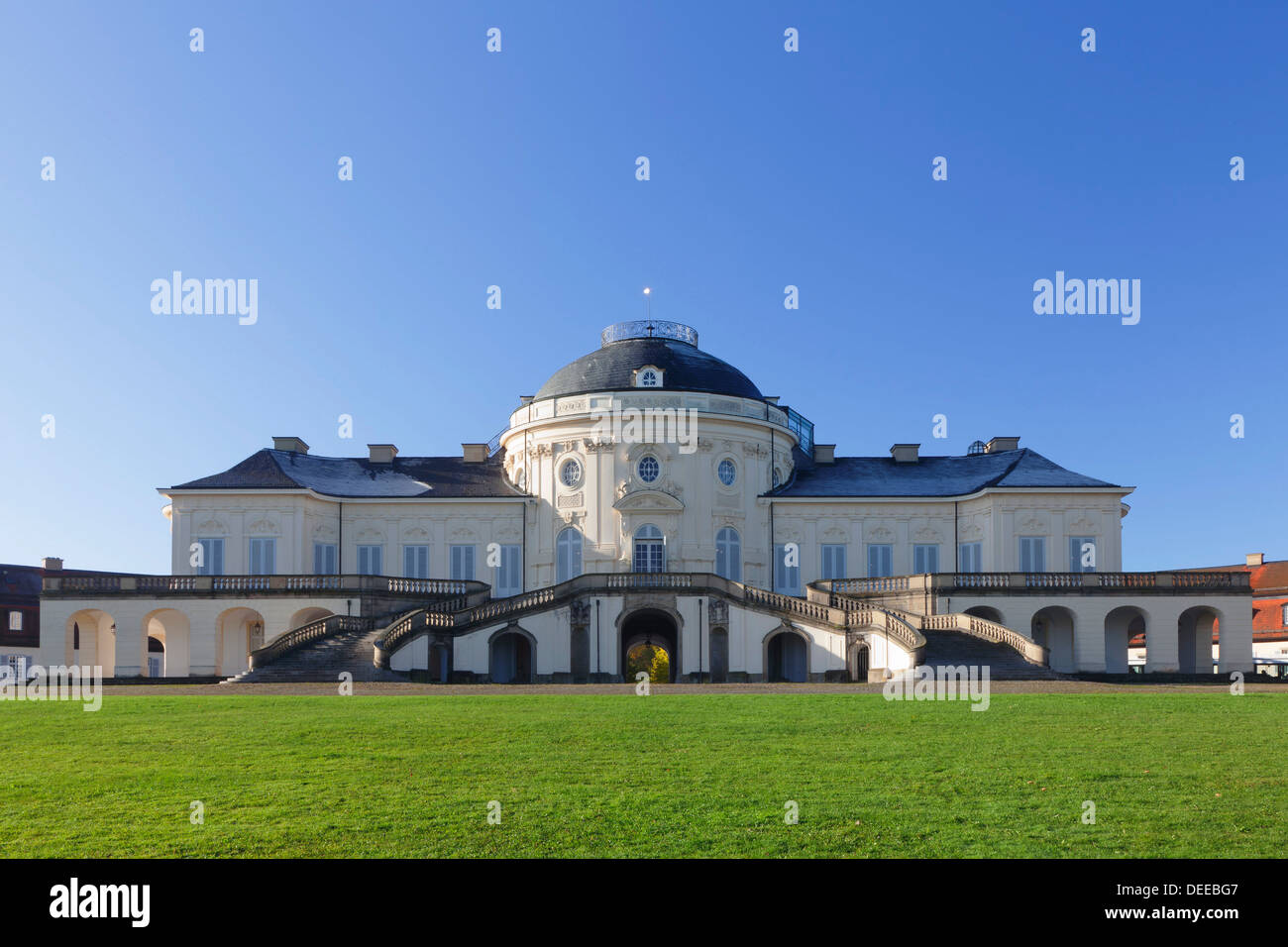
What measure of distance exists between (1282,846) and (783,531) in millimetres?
43238

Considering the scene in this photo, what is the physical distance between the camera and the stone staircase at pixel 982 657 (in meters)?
35.4

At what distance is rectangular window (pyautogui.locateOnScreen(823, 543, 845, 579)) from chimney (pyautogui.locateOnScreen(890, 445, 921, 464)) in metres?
6.79

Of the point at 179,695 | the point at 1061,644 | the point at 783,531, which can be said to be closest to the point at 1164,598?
the point at 1061,644

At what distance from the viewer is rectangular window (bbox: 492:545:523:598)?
54.9m

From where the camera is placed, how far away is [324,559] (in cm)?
5512

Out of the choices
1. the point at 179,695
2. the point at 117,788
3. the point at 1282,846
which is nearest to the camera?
the point at 1282,846

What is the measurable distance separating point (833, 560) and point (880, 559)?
2098 mm

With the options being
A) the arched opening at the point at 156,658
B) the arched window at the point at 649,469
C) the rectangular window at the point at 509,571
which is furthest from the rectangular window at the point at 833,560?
the arched opening at the point at 156,658

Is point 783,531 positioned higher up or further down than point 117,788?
higher up

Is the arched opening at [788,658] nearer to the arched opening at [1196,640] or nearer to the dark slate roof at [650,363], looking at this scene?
the dark slate roof at [650,363]

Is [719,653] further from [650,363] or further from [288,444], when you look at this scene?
[288,444]
